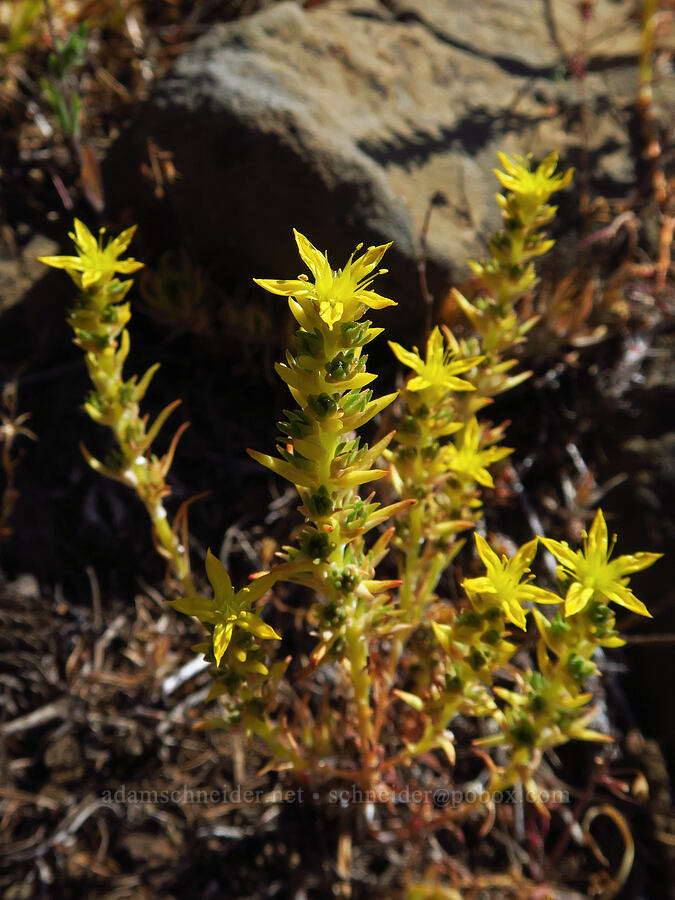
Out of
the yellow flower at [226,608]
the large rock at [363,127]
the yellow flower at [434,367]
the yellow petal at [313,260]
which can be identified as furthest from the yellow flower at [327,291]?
the large rock at [363,127]

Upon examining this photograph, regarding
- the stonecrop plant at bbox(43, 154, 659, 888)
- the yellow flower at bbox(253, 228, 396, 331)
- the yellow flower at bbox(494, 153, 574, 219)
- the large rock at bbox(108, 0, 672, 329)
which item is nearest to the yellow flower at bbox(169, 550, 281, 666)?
the stonecrop plant at bbox(43, 154, 659, 888)

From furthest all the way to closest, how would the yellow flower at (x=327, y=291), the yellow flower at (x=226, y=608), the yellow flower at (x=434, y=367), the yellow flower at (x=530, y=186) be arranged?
the yellow flower at (x=530, y=186)
the yellow flower at (x=434, y=367)
the yellow flower at (x=226, y=608)
the yellow flower at (x=327, y=291)

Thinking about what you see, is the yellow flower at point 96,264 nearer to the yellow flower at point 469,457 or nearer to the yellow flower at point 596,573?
the yellow flower at point 469,457

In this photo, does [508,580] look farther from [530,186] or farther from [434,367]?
[530,186]

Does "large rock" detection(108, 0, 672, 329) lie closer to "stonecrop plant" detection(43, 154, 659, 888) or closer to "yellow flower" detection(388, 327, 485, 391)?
"stonecrop plant" detection(43, 154, 659, 888)

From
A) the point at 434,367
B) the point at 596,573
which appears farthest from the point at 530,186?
the point at 596,573

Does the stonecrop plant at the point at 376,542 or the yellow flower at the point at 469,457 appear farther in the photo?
the yellow flower at the point at 469,457

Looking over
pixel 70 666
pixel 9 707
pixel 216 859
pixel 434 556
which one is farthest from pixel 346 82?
pixel 216 859

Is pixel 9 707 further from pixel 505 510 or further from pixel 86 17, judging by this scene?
pixel 86 17
